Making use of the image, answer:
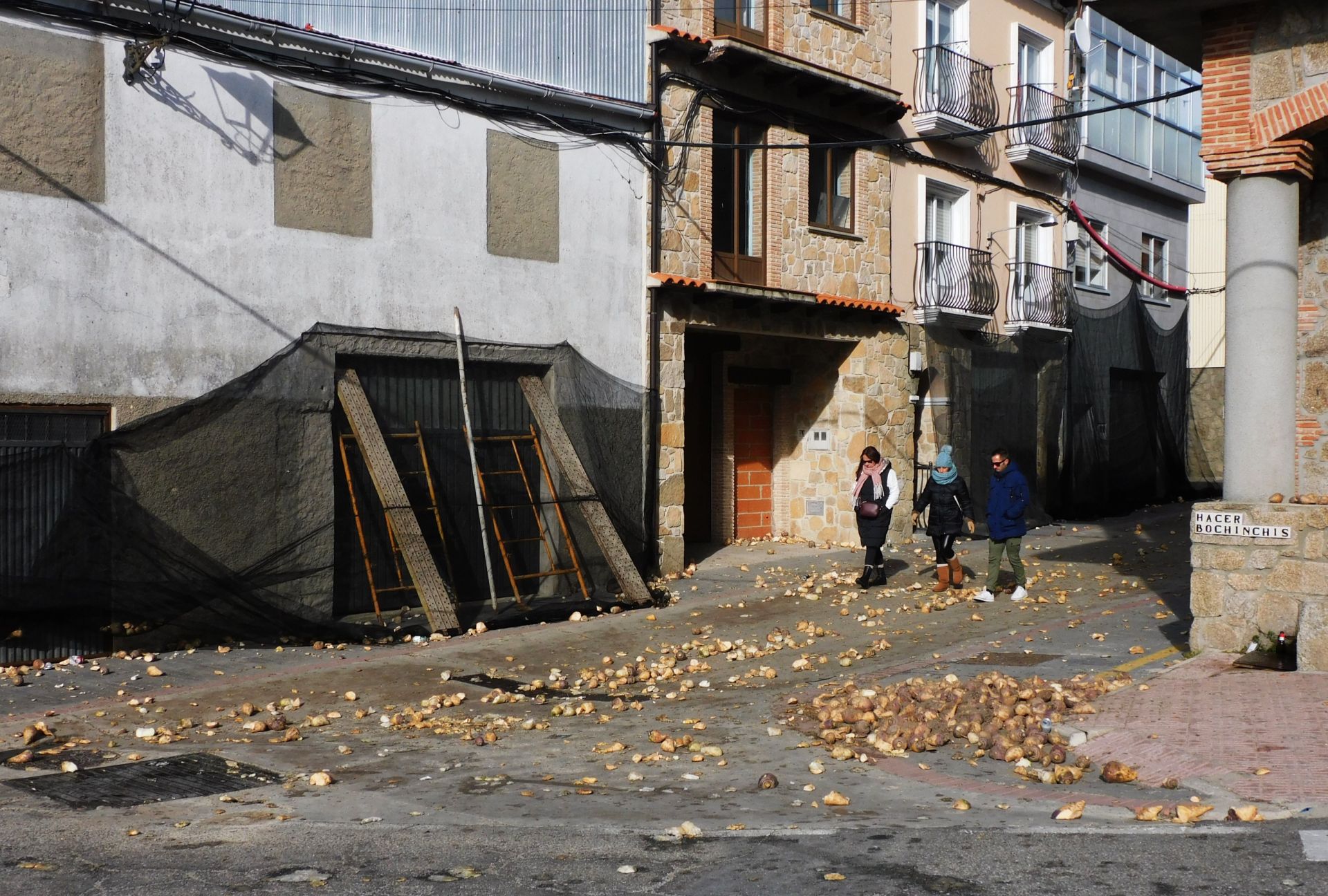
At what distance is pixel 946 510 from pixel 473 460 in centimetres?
549

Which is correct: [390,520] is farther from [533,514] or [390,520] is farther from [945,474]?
[945,474]

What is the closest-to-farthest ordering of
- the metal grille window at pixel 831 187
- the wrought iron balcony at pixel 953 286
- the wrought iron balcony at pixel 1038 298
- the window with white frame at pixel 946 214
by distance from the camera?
1. the metal grille window at pixel 831 187
2. the wrought iron balcony at pixel 953 286
3. the window with white frame at pixel 946 214
4. the wrought iron balcony at pixel 1038 298

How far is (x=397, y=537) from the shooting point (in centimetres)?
1303

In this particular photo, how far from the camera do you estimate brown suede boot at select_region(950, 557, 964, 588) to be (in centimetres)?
1552

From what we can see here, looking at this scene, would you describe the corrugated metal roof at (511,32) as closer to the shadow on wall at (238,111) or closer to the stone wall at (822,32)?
the shadow on wall at (238,111)

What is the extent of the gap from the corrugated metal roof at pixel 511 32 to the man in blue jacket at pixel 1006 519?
650 cm

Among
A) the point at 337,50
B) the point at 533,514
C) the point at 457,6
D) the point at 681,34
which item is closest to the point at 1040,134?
the point at 681,34

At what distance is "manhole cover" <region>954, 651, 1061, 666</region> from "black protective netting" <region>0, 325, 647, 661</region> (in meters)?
4.68

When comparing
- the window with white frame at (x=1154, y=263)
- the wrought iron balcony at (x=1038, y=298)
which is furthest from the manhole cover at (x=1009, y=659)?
the window with white frame at (x=1154, y=263)

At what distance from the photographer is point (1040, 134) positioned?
2327cm

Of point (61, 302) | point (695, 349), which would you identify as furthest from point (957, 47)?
point (61, 302)

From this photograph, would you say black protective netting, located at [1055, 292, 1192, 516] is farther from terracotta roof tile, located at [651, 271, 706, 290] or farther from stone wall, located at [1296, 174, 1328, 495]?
stone wall, located at [1296, 174, 1328, 495]

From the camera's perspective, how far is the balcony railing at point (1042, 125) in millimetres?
23062

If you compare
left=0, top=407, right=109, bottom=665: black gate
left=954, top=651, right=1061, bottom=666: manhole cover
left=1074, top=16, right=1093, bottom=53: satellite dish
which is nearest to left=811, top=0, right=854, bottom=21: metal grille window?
left=1074, top=16, right=1093, bottom=53: satellite dish
